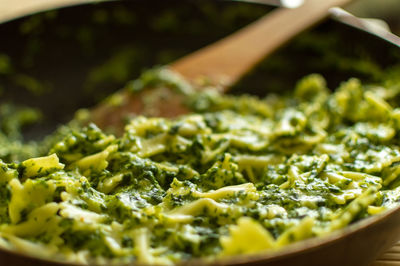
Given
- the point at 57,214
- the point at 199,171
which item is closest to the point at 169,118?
the point at 199,171

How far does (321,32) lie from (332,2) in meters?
0.19

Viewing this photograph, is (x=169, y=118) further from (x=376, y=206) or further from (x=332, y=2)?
(x=376, y=206)

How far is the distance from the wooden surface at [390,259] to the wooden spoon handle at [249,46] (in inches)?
55.2

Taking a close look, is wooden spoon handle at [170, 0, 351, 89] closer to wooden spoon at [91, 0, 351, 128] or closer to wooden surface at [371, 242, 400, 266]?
wooden spoon at [91, 0, 351, 128]

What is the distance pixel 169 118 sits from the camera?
2842 mm

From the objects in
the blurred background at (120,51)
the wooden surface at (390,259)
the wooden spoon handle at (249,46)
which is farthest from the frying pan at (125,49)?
the wooden surface at (390,259)

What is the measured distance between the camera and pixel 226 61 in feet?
9.75

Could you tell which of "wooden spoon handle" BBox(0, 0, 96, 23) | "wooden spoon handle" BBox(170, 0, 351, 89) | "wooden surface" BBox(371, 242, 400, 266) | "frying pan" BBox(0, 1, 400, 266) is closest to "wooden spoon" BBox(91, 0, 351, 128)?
"wooden spoon handle" BBox(170, 0, 351, 89)

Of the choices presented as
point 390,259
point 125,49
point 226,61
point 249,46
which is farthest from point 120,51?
point 390,259

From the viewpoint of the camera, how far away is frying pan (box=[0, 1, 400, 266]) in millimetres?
2953

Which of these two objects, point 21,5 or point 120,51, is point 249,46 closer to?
point 120,51

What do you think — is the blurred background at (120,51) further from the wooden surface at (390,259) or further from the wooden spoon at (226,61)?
the wooden surface at (390,259)

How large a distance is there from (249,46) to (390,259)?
5.13 feet

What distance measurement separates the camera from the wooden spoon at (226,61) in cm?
289
